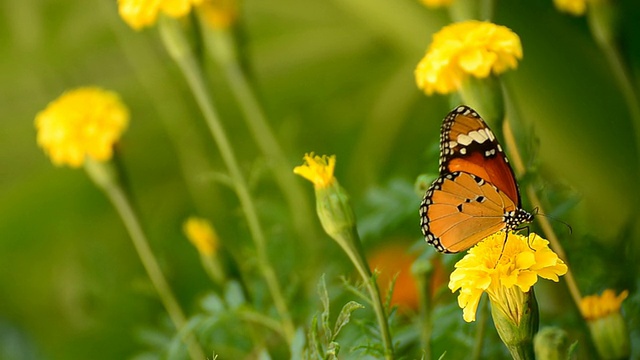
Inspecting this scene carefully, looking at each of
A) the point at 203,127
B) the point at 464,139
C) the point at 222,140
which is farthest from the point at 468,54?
the point at 203,127

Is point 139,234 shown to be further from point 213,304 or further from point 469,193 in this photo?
point 469,193

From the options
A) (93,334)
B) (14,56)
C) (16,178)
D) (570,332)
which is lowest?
(570,332)

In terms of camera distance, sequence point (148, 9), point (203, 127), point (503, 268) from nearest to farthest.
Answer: point (503, 268) → point (148, 9) → point (203, 127)

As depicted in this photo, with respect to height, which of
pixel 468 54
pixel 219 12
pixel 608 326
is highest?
pixel 219 12

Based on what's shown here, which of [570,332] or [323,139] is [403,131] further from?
[570,332]

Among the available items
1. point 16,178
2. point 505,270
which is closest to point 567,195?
point 505,270

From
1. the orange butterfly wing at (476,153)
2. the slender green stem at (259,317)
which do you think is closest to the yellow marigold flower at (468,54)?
the orange butterfly wing at (476,153)

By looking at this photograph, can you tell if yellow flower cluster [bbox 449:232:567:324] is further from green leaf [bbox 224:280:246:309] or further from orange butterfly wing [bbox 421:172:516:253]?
green leaf [bbox 224:280:246:309]

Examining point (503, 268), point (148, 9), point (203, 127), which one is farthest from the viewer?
point (203, 127)
